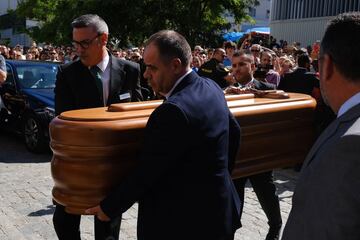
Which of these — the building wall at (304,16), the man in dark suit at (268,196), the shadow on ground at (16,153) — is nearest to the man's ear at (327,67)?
the man in dark suit at (268,196)

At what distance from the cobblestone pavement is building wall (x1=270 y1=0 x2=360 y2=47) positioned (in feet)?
90.0

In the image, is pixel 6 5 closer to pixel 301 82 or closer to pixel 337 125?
pixel 301 82

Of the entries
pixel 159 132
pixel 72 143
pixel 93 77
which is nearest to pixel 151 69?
pixel 159 132

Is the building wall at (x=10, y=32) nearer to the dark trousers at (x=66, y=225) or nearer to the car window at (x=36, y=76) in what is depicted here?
the car window at (x=36, y=76)

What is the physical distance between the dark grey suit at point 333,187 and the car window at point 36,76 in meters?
7.71

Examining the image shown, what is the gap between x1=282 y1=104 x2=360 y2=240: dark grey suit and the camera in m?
1.17

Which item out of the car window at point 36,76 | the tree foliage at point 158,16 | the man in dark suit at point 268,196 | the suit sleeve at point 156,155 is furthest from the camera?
the tree foliage at point 158,16

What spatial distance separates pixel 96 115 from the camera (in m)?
2.32

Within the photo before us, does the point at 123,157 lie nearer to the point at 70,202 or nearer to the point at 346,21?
the point at 70,202

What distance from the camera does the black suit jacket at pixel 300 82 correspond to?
633 cm

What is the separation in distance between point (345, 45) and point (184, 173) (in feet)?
3.30

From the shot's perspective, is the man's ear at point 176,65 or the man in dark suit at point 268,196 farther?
the man in dark suit at point 268,196

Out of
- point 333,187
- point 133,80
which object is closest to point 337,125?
point 333,187

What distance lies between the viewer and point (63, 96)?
9.80 ft
